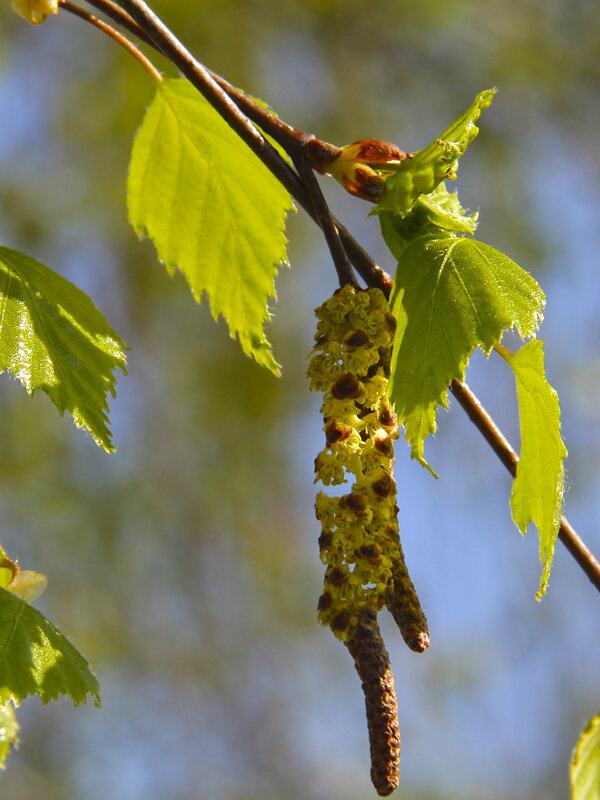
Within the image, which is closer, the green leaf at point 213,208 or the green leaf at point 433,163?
the green leaf at point 433,163

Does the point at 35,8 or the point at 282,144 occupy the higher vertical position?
the point at 35,8

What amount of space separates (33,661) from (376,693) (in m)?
0.28

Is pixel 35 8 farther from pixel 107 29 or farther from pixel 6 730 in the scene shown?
pixel 6 730

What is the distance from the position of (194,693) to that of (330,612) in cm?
480

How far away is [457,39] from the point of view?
4027 millimetres

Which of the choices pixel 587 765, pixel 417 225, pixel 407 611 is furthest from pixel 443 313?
pixel 587 765

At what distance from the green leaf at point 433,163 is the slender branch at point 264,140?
5 cm

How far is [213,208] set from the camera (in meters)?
0.71

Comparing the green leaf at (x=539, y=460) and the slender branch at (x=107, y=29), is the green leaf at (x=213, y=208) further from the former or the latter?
the green leaf at (x=539, y=460)

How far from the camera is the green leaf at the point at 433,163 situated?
0.57 meters

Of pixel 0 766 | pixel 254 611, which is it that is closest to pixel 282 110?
pixel 254 611

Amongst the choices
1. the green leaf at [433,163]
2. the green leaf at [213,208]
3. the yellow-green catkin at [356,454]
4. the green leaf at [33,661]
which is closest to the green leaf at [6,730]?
the green leaf at [33,661]

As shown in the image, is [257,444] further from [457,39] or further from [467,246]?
[467,246]

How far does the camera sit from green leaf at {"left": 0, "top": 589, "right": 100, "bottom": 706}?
0.63 meters
